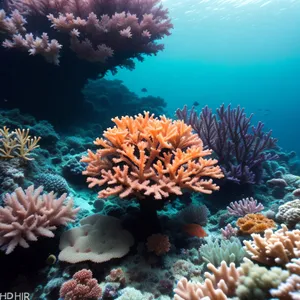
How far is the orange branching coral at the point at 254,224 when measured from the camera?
3.16 m

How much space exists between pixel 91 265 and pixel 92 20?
227 inches

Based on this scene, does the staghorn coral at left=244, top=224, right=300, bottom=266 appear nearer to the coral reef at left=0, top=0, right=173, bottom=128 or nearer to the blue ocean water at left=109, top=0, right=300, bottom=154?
the coral reef at left=0, top=0, right=173, bottom=128

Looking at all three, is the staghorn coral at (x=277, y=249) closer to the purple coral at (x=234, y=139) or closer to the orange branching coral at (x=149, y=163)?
the orange branching coral at (x=149, y=163)

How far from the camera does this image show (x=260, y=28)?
30.0 m

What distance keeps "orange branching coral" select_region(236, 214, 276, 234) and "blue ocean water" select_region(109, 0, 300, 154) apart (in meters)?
20.7

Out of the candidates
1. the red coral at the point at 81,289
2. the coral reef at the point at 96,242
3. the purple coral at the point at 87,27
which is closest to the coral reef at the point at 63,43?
the purple coral at the point at 87,27

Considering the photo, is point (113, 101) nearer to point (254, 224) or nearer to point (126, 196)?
point (126, 196)

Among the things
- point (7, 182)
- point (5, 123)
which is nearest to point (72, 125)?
point (5, 123)

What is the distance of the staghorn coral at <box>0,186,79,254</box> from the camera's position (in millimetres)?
2492

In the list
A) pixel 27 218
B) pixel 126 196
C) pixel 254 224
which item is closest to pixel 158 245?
pixel 126 196

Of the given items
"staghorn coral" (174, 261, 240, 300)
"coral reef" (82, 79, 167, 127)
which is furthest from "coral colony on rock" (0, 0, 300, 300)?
"coral reef" (82, 79, 167, 127)

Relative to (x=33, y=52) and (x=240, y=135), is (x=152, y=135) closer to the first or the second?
(x=240, y=135)

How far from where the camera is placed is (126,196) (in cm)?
284

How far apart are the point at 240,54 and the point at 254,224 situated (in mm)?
64207
